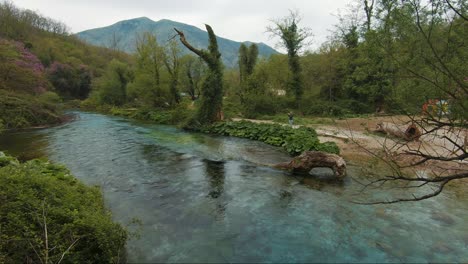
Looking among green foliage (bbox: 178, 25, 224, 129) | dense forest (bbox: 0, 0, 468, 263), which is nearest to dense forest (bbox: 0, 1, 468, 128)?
dense forest (bbox: 0, 0, 468, 263)

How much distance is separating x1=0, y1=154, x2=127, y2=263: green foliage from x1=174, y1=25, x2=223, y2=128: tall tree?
16.1 meters

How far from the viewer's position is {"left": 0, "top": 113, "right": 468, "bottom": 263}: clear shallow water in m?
5.22

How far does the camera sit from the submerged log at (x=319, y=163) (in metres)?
9.37

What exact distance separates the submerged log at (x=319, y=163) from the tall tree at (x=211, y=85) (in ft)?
41.1

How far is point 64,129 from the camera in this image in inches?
772

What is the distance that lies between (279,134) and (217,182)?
25.7 feet

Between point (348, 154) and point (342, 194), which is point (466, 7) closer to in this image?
point (342, 194)

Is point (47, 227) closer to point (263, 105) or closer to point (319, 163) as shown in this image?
point (319, 163)

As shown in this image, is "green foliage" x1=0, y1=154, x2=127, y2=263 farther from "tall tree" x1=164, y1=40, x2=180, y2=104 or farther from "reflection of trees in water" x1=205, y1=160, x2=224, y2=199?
"tall tree" x1=164, y1=40, x2=180, y2=104

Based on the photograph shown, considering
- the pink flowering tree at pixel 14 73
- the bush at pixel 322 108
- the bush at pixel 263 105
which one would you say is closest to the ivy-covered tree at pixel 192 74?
the bush at pixel 263 105

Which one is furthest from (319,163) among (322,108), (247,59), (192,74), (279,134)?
(192,74)

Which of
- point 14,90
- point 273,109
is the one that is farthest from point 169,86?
point 14,90

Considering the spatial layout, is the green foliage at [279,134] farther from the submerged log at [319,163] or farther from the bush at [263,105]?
the bush at [263,105]

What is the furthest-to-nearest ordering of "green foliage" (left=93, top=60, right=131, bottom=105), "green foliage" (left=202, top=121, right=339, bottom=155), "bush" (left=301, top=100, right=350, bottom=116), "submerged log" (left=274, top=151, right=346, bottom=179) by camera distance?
"green foliage" (left=93, top=60, right=131, bottom=105) < "bush" (left=301, top=100, right=350, bottom=116) < "green foliage" (left=202, top=121, right=339, bottom=155) < "submerged log" (left=274, top=151, right=346, bottom=179)
